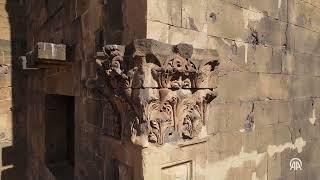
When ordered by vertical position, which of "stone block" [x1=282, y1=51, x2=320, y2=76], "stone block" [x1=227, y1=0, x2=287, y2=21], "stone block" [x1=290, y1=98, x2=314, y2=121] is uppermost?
"stone block" [x1=227, y1=0, x2=287, y2=21]

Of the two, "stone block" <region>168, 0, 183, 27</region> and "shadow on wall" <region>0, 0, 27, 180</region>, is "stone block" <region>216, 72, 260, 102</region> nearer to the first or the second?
"stone block" <region>168, 0, 183, 27</region>

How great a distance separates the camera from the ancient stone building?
231cm

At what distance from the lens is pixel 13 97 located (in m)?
6.46

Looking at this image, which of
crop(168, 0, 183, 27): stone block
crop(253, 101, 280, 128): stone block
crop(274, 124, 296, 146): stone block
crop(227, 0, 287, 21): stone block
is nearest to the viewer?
crop(168, 0, 183, 27): stone block

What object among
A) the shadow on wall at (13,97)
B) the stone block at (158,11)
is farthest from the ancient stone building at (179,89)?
the shadow on wall at (13,97)

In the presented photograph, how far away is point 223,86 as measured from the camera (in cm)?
305

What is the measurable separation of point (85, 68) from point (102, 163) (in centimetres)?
103

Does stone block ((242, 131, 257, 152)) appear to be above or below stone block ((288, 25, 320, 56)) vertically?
below

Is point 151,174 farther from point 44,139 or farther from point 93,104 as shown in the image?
point 44,139

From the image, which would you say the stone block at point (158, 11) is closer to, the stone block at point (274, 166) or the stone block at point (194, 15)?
the stone block at point (194, 15)

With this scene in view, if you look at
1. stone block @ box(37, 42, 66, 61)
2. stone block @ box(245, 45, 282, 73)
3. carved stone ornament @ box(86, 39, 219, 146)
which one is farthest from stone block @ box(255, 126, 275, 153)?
stone block @ box(37, 42, 66, 61)

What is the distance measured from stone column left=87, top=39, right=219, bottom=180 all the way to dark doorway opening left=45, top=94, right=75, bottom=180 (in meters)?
2.61

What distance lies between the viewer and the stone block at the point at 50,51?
11.5 ft

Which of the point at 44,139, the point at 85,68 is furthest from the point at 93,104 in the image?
the point at 44,139
